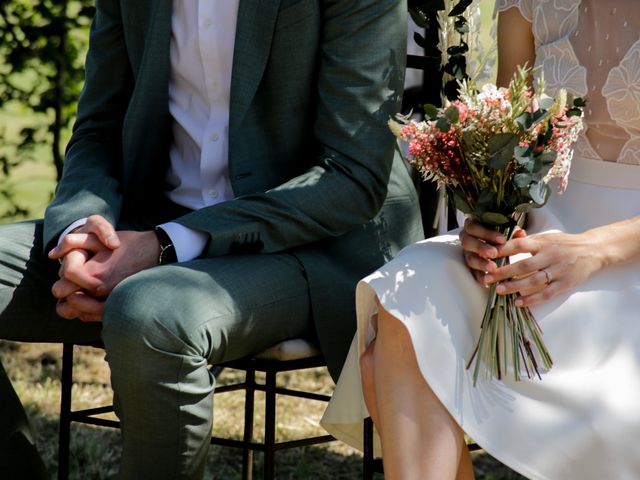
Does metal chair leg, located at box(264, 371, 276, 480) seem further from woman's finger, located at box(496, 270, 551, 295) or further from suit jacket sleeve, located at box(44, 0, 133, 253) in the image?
woman's finger, located at box(496, 270, 551, 295)

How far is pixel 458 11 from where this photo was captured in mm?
3049

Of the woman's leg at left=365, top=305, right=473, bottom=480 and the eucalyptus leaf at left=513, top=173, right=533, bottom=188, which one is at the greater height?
the eucalyptus leaf at left=513, top=173, right=533, bottom=188

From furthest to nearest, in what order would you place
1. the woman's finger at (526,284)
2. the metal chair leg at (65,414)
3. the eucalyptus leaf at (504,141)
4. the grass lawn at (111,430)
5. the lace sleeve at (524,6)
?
the grass lawn at (111,430) < the metal chair leg at (65,414) < the lace sleeve at (524,6) < the woman's finger at (526,284) < the eucalyptus leaf at (504,141)

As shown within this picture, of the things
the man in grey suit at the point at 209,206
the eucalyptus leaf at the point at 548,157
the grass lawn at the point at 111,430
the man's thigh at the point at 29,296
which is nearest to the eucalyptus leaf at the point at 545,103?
the eucalyptus leaf at the point at 548,157

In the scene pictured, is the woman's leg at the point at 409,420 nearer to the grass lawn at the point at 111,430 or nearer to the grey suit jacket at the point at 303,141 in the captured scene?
the grey suit jacket at the point at 303,141

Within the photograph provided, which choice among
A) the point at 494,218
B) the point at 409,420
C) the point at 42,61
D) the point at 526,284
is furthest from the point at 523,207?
the point at 42,61

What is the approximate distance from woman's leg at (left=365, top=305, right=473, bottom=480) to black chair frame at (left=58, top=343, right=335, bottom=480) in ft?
1.36

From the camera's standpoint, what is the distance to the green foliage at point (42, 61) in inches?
199

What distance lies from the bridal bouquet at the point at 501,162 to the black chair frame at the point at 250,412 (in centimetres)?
57

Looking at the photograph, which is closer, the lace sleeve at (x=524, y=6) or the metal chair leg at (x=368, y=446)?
the metal chair leg at (x=368, y=446)

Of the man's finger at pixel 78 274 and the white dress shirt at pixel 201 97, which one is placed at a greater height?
the white dress shirt at pixel 201 97

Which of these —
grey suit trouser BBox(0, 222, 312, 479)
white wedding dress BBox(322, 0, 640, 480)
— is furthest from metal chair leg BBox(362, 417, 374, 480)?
grey suit trouser BBox(0, 222, 312, 479)

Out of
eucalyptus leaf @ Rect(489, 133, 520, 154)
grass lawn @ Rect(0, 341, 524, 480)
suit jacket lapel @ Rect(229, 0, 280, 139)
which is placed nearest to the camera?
eucalyptus leaf @ Rect(489, 133, 520, 154)

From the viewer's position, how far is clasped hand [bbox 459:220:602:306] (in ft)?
7.97
